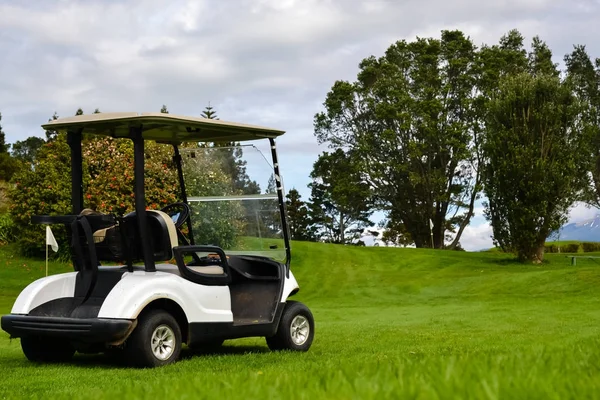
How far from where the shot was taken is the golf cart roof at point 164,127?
25.9 ft

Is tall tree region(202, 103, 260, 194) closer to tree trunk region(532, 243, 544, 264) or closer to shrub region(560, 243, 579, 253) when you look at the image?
tree trunk region(532, 243, 544, 264)

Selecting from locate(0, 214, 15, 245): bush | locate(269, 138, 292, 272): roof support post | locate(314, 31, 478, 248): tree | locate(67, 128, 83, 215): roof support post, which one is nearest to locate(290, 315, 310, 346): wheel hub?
locate(269, 138, 292, 272): roof support post

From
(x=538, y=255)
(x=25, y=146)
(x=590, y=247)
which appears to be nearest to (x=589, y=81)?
(x=590, y=247)

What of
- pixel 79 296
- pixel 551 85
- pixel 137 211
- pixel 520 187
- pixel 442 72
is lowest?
pixel 79 296

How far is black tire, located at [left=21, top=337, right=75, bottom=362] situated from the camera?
8.20m

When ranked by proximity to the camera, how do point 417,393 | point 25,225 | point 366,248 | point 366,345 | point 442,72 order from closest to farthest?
point 417,393 → point 366,345 → point 25,225 → point 366,248 → point 442,72

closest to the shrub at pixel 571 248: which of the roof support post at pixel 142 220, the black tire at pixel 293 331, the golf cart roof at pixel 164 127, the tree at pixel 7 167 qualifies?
the tree at pixel 7 167

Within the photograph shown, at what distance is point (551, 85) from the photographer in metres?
29.4

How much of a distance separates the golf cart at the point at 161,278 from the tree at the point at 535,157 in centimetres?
2144

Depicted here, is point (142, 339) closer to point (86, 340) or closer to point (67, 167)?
point (86, 340)

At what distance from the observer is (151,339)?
7375 mm

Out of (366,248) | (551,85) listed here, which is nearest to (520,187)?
(551,85)

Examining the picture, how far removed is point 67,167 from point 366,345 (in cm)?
2205

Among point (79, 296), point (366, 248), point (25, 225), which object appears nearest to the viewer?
point (79, 296)
